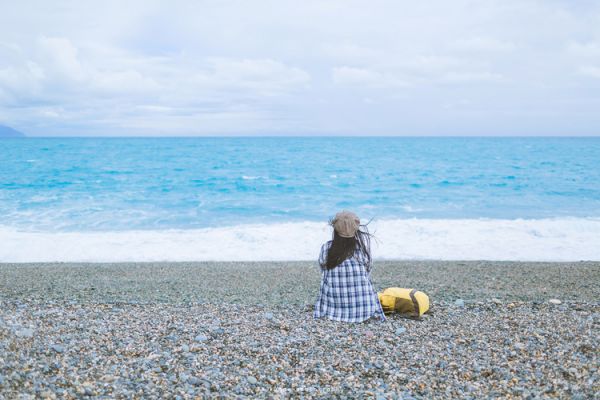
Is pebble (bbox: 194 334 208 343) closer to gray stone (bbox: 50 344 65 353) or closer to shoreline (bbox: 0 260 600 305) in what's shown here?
gray stone (bbox: 50 344 65 353)

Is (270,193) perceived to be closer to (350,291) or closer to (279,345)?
(350,291)

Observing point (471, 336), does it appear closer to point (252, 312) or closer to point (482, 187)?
point (252, 312)

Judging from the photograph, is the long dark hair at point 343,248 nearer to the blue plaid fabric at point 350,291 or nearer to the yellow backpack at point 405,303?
the blue plaid fabric at point 350,291

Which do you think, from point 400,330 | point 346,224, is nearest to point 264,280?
point 346,224

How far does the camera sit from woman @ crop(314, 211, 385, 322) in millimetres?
5867

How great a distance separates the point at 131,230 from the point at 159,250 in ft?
13.9

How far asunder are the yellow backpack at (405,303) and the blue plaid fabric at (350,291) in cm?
27

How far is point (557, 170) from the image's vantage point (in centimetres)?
4025

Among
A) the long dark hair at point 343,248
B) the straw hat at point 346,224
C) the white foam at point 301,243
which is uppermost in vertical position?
the straw hat at point 346,224

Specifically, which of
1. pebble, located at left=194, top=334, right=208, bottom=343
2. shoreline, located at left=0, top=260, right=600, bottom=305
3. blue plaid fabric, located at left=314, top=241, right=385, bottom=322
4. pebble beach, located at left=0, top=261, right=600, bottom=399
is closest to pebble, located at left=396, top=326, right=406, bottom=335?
pebble beach, located at left=0, top=261, right=600, bottom=399

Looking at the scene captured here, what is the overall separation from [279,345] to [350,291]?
4.37ft

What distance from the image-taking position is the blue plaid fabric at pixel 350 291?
5.91 metres

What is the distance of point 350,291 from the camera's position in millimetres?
5965

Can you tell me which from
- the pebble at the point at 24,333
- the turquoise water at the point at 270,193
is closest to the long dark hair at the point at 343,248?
the pebble at the point at 24,333
